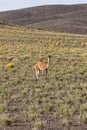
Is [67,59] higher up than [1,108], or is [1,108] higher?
[1,108]

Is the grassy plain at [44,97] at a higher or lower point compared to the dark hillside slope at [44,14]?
higher

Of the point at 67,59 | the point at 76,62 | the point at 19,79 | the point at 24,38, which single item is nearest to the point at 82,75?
the point at 19,79

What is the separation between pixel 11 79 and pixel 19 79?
0.37m

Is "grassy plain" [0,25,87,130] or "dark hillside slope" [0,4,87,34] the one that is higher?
"grassy plain" [0,25,87,130]

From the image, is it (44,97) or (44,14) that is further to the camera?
(44,14)

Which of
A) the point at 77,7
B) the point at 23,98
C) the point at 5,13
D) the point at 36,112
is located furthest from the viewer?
the point at 77,7

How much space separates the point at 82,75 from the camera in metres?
21.0

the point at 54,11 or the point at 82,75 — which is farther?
the point at 54,11

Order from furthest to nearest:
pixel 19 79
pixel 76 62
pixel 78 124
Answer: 1. pixel 76 62
2. pixel 19 79
3. pixel 78 124

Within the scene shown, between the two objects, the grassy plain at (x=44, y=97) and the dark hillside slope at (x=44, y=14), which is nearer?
the grassy plain at (x=44, y=97)

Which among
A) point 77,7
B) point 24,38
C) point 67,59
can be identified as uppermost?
point 67,59

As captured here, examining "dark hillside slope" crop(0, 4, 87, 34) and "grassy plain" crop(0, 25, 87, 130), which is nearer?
"grassy plain" crop(0, 25, 87, 130)

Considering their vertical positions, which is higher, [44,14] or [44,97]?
[44,97]

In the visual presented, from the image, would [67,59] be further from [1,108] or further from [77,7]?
[77,7]
